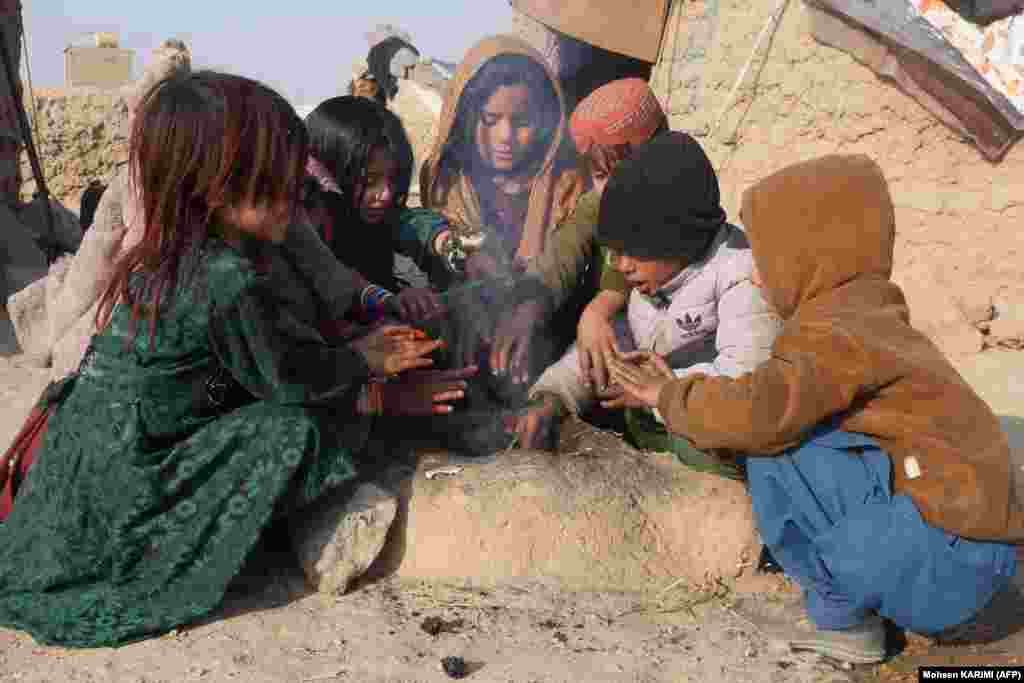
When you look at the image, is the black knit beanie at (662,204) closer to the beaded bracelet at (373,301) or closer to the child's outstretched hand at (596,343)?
the child's outstretched hand at (596,343)

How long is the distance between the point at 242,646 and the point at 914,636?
1.79 m

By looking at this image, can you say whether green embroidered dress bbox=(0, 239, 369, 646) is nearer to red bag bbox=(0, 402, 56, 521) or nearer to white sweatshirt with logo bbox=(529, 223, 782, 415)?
red bag bbox=(0, 402, 56, 521)

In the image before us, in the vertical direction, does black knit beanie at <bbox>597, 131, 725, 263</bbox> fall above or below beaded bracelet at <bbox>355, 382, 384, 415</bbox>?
above

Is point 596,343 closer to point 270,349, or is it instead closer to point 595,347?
point 595,347

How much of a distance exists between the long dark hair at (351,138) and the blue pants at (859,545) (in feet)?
6.15

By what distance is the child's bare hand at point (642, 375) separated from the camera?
2.78 metres

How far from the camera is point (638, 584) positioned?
287 cm

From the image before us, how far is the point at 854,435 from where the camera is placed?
2.55 m

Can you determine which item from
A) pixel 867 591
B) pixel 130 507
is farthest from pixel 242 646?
pixel 867 591

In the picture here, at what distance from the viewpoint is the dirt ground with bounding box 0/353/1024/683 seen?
2.38 metres

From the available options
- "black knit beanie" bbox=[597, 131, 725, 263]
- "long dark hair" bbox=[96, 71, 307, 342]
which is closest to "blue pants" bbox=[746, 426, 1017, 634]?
"black knit beanie" bbox=[597, 131, 725, 263]

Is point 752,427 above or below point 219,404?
above

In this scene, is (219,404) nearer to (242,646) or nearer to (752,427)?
(242,646)

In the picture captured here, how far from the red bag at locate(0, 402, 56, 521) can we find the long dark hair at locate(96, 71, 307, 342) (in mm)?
594
